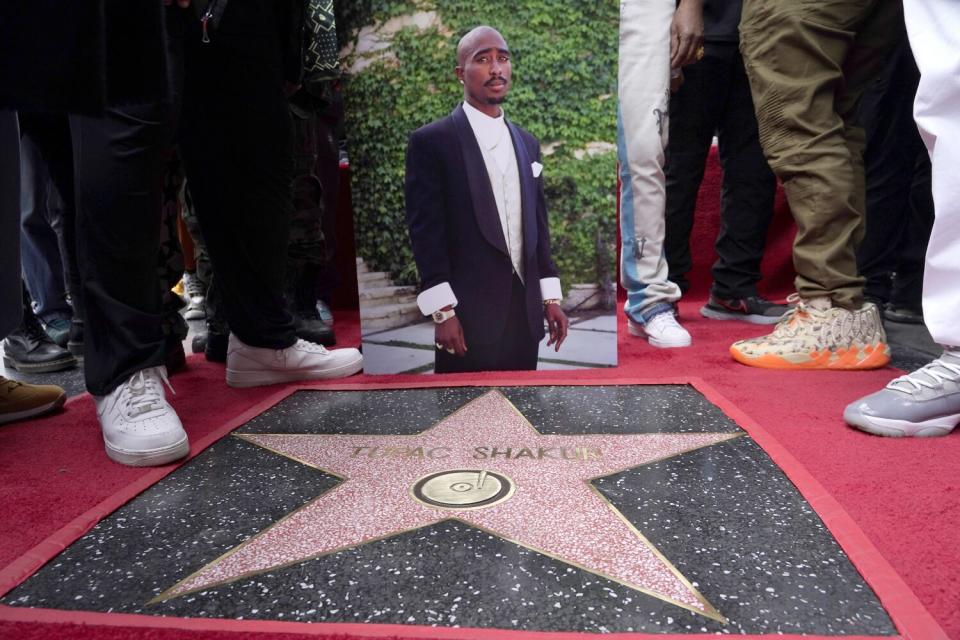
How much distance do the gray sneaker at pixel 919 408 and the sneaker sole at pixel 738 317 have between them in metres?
1.01

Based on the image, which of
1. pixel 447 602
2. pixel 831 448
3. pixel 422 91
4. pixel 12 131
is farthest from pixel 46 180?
pixel 831 448

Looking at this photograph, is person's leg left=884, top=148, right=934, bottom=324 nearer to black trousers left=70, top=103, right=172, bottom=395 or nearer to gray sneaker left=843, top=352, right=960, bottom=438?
gray sneaker left=843, top=352, right=960, bottom=438

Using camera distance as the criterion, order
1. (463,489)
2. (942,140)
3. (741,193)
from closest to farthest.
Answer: (463,489) < (942,140) < (741,193)

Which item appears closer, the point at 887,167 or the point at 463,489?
the point at 463,489

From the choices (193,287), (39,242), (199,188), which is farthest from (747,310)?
(193,287)

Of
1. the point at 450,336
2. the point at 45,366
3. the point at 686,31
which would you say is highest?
the point at 686,31

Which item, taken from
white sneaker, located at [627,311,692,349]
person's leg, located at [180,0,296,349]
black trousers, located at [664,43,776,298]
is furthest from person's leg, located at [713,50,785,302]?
person's leg, located at [180,0,296,349]

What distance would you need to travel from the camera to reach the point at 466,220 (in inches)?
58.3

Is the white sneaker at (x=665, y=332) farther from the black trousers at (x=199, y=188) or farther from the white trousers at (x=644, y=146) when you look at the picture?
the black trousers at (x=199, y=188)

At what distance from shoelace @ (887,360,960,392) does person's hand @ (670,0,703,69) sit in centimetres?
115

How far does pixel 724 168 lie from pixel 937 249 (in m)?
1.27

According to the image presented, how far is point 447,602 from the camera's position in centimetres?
64

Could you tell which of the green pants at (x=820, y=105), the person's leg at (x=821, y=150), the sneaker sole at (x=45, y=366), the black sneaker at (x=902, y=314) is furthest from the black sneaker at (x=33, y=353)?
the black sneaker at (x=902, y=314)

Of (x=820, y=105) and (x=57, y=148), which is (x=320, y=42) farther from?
(x=820, y=105)
